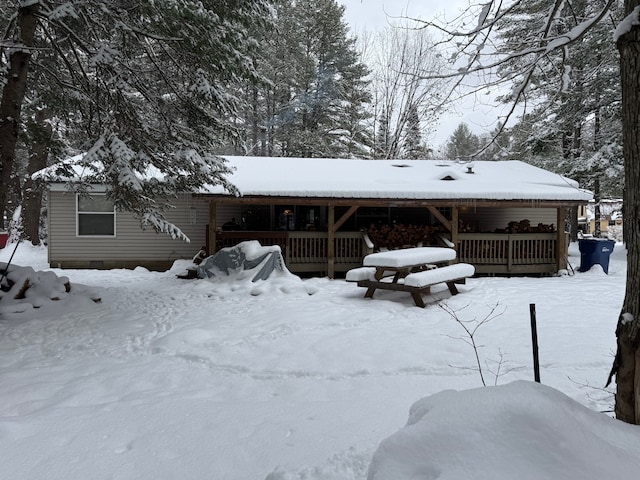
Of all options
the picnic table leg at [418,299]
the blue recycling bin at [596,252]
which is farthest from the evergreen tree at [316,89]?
the picnic table leg at [418,299]

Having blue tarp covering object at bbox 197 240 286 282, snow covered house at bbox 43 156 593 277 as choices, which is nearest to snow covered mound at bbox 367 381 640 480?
blue tarp covering object at bbox 197 240 286 282

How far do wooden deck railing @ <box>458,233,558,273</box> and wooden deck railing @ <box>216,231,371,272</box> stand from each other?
9.65 ft

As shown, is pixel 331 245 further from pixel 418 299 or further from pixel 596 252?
pixel 596 252

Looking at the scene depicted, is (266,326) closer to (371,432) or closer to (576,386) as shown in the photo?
(371,432)

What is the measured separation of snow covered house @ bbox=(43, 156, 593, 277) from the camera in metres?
10.7

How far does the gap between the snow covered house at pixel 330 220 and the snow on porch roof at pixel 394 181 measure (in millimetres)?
28

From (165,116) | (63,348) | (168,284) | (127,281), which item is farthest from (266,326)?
(127,281)

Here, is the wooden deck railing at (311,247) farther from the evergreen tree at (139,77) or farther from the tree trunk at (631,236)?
the tree trunk at (631,236)

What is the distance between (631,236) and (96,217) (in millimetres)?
13184

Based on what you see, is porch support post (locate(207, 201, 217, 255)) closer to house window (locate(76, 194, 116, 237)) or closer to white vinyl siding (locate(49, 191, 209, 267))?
white vinyl siding (locate(49, 191, 209, 267))

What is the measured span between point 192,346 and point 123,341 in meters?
1.02

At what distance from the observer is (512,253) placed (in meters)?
11.7

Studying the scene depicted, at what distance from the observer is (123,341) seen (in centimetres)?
550

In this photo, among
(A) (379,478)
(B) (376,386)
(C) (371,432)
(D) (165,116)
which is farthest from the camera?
(D) (165,116)
